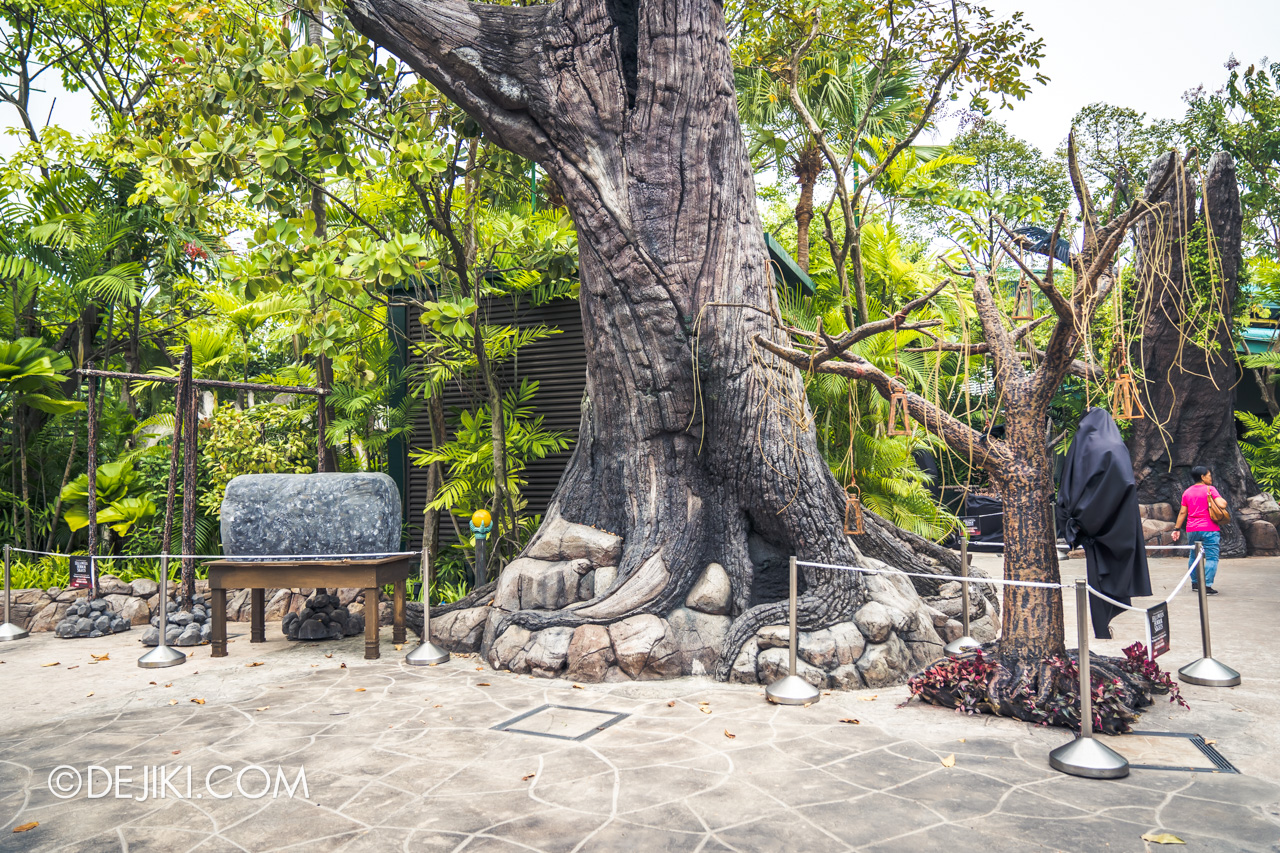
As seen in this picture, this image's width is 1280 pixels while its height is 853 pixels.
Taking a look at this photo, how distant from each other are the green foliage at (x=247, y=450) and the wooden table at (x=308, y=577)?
6.39 feet

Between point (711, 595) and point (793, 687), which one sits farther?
point (711, 595)

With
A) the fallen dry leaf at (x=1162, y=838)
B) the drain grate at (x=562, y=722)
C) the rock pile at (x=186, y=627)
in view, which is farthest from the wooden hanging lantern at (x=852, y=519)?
the rock pile at (x=186, y=627)

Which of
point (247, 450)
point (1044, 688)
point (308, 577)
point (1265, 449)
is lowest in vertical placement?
point (1044, 688)

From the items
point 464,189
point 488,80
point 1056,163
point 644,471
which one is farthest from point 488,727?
point 1056,163

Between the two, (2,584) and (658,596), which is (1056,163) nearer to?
(658,596)

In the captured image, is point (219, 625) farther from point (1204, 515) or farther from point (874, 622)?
point (1204, 515)

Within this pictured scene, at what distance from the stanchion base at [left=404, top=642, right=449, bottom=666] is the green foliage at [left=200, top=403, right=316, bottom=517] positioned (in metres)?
3.26

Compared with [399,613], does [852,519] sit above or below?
above

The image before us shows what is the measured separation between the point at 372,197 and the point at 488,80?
4.57 meters

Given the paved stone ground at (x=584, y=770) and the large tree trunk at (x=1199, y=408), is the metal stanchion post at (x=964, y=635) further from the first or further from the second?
the large tree trunk at (x=1199, y=408)

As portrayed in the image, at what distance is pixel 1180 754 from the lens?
4035 mm

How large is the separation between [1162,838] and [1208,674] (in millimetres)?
3071

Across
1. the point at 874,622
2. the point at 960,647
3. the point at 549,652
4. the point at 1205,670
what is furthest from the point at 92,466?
the point at 1205,670

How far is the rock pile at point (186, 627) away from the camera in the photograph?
23.6ft
